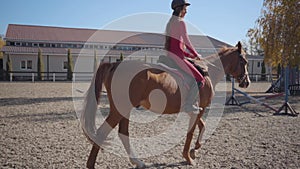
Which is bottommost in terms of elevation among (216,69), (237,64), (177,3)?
(216,69)

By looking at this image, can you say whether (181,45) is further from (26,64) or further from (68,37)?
(68,37)

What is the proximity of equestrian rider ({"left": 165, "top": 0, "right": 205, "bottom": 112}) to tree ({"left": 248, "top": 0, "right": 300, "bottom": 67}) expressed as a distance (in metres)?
11.3

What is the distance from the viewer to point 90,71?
3406 cm

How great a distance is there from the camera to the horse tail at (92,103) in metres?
3.60

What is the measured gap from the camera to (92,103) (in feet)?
12.1

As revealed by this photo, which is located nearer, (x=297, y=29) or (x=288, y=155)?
(x=288, y=155)

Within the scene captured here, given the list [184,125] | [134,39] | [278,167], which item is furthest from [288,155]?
[134,39]

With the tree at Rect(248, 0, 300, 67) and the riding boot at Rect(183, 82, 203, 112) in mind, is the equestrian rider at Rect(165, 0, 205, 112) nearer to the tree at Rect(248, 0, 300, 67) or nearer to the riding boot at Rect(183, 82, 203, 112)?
the riding boot at Rect(183, 82, 203, 112)

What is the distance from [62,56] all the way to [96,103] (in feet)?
111

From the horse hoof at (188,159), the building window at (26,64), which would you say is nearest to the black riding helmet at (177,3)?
the horse hoof at (188,159)

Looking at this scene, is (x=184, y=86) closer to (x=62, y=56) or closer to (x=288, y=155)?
(x=288, y=155)

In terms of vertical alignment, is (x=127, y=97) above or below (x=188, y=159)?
above

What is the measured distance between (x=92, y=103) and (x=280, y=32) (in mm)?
15595

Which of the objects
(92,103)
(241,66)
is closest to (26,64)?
(92,103)
